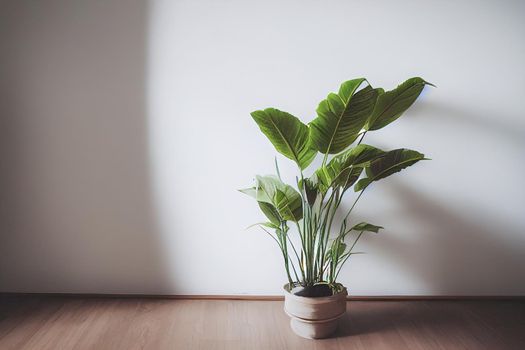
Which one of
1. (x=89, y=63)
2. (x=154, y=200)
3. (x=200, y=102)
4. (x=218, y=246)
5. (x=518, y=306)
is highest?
(x=89, y=63)

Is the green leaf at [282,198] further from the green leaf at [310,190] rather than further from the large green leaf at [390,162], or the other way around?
the large green leaf at [390,162]

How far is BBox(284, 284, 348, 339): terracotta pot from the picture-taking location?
68.5 inches

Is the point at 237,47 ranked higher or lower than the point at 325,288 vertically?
higher

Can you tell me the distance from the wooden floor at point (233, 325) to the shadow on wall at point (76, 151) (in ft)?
0.61

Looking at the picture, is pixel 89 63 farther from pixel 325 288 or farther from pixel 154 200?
pixel 325 288

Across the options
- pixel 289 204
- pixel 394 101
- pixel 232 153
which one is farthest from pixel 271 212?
pixel 394 101

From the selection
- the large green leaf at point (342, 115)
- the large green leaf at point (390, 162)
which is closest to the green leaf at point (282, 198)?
the large green leaf at point (342, 115)

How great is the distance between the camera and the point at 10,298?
222cm

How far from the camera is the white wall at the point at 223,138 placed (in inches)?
84.0

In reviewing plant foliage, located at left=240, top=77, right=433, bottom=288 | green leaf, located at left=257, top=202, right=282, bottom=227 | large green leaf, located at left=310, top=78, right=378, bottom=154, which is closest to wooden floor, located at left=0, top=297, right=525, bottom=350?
plant foliage, located at left=240, top=77, right=433, bottom=288

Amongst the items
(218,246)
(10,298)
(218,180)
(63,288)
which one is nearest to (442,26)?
(218,180)

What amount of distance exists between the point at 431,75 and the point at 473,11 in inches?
15.5

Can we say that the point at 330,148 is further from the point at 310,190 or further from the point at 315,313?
the point at 315,313

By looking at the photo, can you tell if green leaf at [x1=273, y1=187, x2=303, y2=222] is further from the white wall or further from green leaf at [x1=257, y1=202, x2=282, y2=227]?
the white wall
